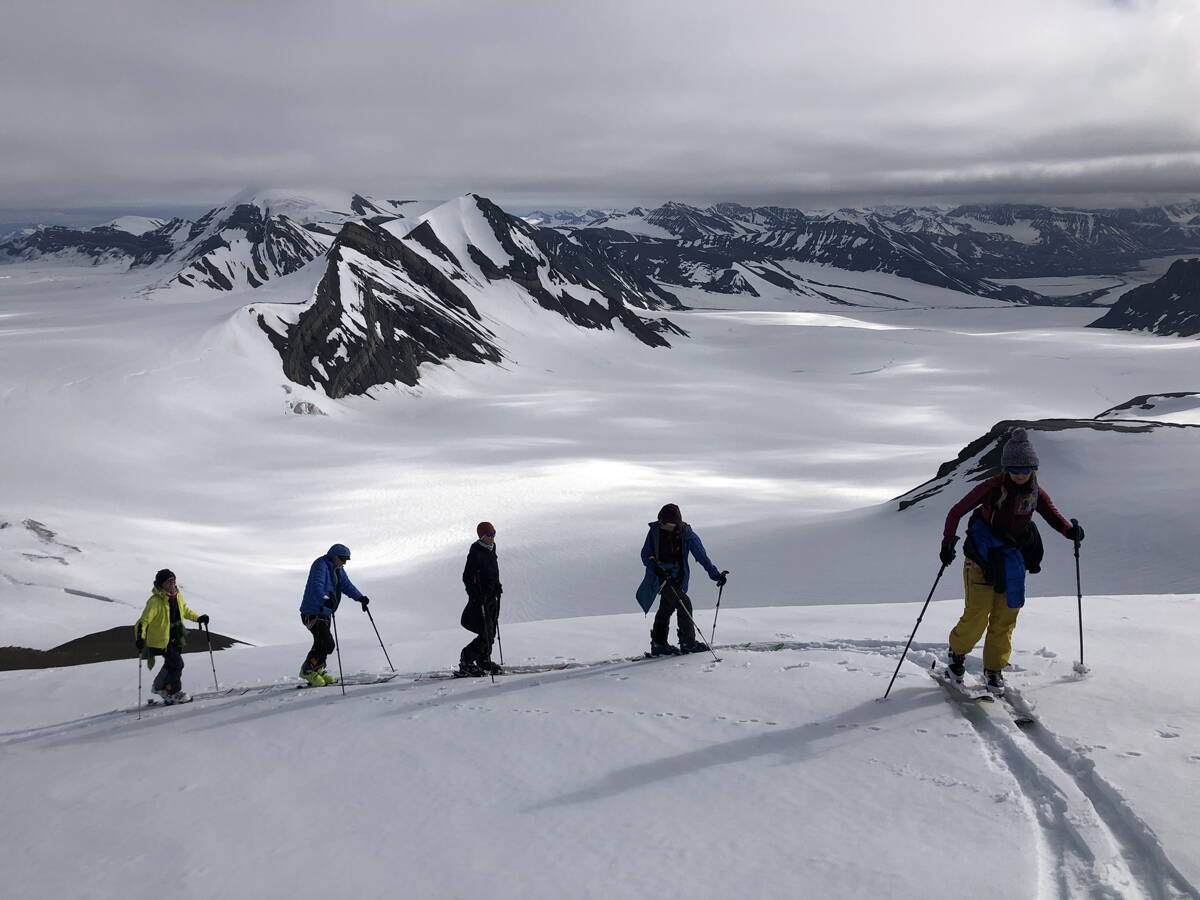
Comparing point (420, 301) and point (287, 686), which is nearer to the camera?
point (287, 686)

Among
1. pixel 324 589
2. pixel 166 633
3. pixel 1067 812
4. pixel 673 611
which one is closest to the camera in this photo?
pixel 1067 812

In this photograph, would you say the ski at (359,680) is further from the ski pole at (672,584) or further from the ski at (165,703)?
the ski pole at (672,584)

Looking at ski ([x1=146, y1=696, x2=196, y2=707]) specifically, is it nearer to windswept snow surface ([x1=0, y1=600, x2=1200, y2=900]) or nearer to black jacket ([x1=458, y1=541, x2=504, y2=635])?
Answer: windswept snow surface ([x1=0, y1=600, x2=1200, y2=900])

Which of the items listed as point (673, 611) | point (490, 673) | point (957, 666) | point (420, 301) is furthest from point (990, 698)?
point (420, 301)

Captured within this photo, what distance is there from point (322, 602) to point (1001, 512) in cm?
847

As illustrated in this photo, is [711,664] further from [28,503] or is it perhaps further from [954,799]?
[28,503]

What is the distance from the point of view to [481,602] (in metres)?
9.70

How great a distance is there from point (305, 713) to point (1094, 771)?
7.93 m

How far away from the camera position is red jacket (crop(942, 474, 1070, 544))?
6.73 m

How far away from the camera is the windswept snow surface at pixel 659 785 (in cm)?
458

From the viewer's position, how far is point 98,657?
15312 mm

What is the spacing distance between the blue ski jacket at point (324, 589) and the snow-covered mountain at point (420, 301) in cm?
7157

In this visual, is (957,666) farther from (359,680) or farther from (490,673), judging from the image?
(359,680)

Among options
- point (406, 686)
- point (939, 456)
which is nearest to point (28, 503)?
point (406, 686)
